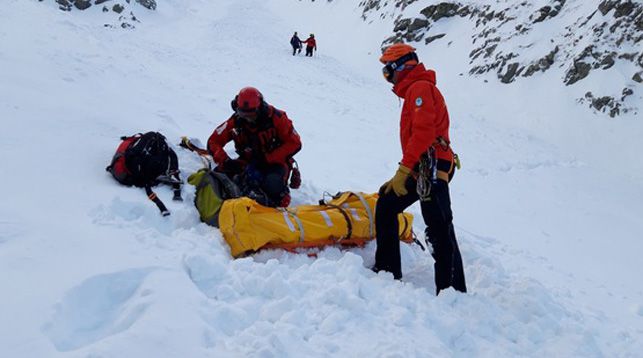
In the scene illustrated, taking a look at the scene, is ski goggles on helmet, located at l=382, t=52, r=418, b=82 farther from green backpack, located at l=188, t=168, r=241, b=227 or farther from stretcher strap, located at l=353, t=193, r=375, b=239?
green backpack, located at l=188, t=168, r=241, b=227

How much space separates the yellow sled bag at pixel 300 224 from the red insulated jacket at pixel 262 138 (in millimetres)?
894

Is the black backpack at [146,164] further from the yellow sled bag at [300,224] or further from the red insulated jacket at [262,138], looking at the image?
the yellow sled bag at [300,224]

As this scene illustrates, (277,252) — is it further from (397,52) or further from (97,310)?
(397,52)

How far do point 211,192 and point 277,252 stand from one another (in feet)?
3.34

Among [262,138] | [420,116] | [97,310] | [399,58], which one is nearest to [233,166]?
[262,138]

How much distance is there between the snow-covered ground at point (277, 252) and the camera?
114 inches

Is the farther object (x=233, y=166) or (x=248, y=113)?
(x=233, y=166)

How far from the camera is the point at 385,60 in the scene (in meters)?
4.23

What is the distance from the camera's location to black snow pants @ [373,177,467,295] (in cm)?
409

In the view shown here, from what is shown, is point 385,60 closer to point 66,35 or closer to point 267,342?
point 267,342

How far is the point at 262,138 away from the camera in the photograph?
18.5ft

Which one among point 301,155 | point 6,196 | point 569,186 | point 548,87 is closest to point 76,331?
point 6,196

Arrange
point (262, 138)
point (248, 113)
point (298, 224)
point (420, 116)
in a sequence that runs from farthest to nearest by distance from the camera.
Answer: point (262, 138) → point (248, 113) → point (298, 224) → point (420, 116)

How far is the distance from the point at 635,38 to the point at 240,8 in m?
23.0
